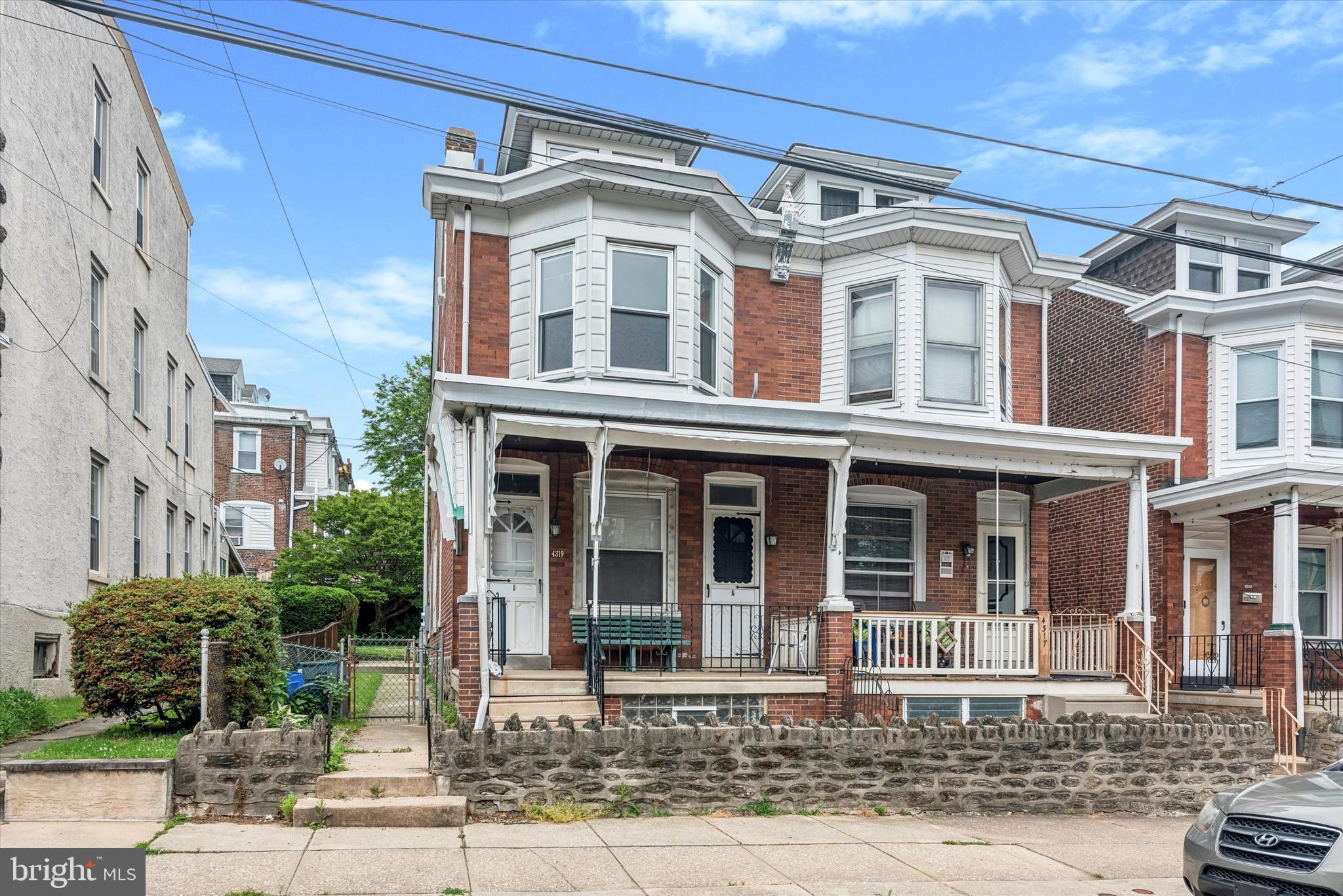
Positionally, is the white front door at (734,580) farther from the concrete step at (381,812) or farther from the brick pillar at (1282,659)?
the brick pillar at (1282,659)

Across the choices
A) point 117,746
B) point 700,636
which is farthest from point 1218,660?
point 117,746

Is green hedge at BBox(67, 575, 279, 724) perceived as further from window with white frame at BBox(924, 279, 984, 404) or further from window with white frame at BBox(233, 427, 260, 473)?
window with white frame at BBox(233, 427, 260, 473)

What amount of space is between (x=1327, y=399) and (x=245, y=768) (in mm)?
17670

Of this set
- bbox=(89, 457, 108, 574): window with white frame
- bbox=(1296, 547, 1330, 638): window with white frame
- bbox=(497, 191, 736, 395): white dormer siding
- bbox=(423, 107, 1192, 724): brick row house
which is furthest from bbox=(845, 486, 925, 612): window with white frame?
bbox=(89, 457, 108, 574): window with white frame

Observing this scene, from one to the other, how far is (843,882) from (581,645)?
7.22 metres

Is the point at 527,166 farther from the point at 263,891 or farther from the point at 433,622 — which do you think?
the point at 263,891

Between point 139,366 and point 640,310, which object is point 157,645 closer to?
point 640,310

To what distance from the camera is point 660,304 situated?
1534cm

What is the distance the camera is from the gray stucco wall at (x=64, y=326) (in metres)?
13.2

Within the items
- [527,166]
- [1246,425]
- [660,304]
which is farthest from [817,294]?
[1246,425]

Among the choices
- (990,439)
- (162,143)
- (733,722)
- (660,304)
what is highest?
(162,143)

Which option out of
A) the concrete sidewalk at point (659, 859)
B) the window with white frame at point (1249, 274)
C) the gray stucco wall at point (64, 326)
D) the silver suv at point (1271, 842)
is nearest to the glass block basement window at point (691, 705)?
the concrete sidewalk at point (659, 859)

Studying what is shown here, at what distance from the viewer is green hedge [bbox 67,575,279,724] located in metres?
10.5

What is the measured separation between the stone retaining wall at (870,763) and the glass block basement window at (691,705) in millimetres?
2588
